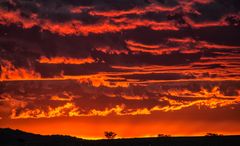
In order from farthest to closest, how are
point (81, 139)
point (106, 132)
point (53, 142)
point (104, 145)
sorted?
1. point (106, 132)
2. point (81, 139)
3. point (53, 142)
4. point (104, 145)

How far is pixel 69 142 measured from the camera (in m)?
99.9

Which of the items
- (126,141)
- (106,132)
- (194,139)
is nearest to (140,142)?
(126,141)

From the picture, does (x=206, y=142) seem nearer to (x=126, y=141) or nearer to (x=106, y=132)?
(x=126, y=141)

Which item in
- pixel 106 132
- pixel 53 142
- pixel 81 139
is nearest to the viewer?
pixel 53 142

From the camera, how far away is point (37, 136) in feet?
364

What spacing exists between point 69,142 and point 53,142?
259cm

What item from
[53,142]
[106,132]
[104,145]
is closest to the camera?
[104,145]

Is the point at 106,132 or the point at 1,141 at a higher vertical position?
the point at 106,132

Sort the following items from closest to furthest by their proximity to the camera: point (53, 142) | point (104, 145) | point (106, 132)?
point (104, 145) < point (53, 142) < point (106, 132)

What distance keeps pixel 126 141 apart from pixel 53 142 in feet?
39.1

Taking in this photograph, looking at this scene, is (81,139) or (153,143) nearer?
(153,143)

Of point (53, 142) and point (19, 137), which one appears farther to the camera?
point (19, 137)

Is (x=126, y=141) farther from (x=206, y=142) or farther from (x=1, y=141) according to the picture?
(x=1, y=141)

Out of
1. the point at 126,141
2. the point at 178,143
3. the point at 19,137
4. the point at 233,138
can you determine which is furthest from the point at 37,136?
the point at 233,138
